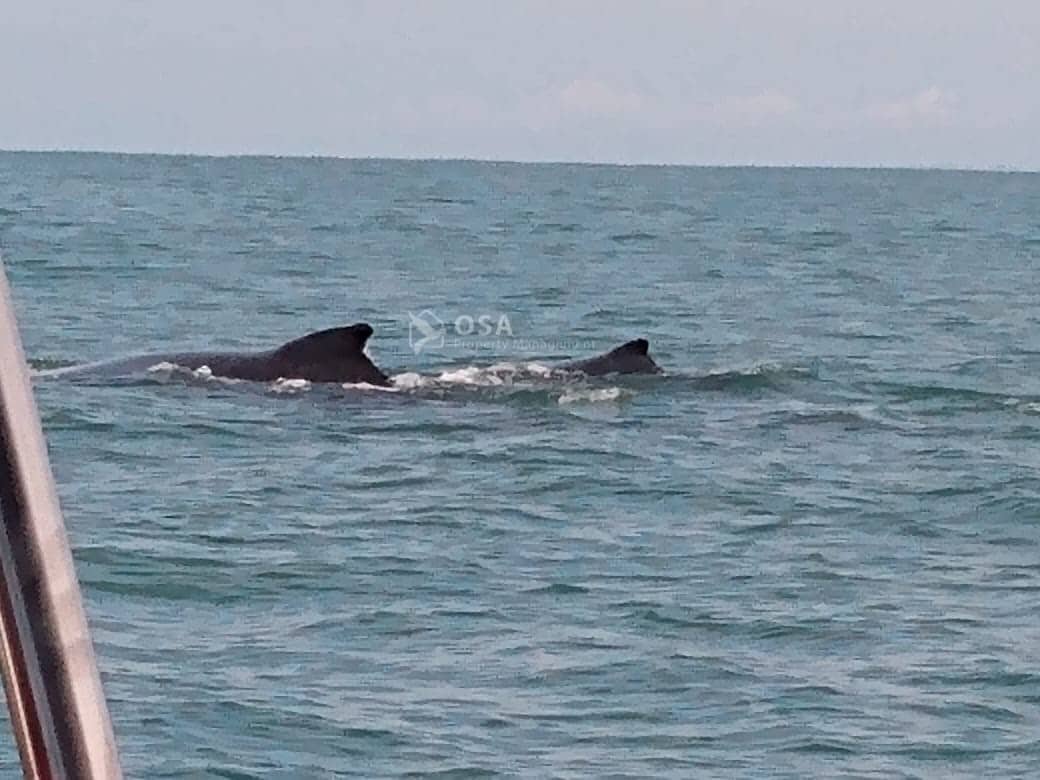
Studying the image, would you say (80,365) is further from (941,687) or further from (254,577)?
(941,687)

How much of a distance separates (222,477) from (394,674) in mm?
5797

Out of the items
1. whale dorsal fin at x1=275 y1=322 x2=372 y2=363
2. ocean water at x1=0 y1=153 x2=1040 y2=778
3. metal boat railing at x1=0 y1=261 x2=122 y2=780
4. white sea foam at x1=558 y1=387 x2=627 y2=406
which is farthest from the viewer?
white sea foam at x1=558 y1=387 x2=627 y2=406

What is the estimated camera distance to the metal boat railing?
140cm

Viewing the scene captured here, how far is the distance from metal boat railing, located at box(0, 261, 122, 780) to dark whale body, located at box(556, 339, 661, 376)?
18.4 m

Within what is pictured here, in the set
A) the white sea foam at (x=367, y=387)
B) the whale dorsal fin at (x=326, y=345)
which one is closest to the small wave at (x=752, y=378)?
the white sea foam at (x=367, y=387)

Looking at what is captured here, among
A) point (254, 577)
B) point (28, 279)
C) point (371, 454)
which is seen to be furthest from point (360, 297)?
point (254, 577)

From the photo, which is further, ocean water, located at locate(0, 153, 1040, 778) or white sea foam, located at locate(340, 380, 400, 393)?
white sea foam, located at locate(340, 380, 400, 393)

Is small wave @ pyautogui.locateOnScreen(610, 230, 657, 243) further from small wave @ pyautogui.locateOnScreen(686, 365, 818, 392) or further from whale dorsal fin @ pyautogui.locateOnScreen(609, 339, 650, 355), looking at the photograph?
whale dorsal fin @ pyautogui.locateOnScreen(609, 339, 650, 355)

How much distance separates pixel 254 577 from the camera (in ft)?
37.5

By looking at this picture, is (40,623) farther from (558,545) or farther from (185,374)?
(185,374)

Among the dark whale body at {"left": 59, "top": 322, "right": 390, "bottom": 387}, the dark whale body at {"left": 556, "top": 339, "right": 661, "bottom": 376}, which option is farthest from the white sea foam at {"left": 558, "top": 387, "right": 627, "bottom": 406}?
the dark whale body at {"left": 59, "top": 322, "right": 390, "bottom": 387}

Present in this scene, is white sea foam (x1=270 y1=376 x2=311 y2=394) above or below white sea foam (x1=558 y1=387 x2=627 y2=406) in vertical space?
above

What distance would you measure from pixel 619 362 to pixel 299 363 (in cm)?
284

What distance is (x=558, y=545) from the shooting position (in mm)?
12820
